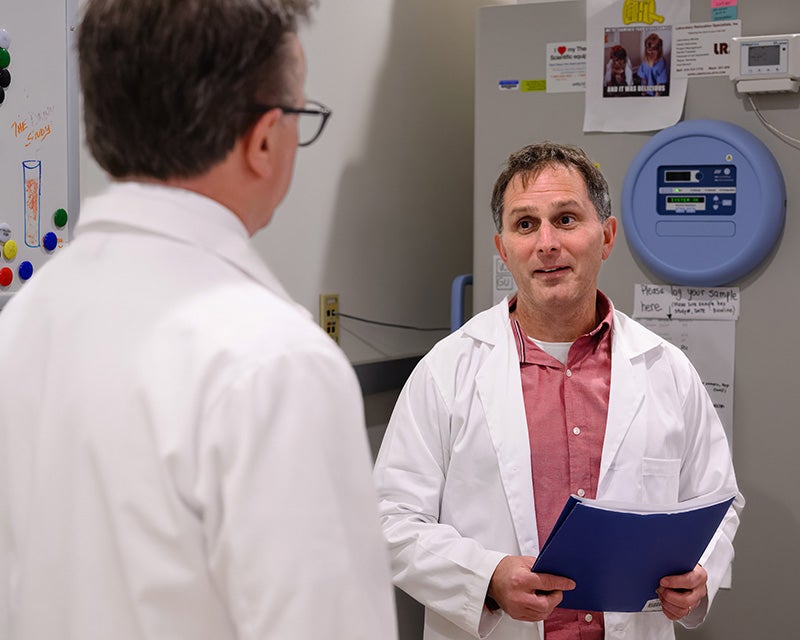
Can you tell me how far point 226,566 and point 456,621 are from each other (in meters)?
1.04

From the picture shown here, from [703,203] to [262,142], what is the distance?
168 cm

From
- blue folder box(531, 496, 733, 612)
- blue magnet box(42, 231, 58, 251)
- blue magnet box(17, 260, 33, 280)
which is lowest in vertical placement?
blue folder box(531, 496, 733, 612)

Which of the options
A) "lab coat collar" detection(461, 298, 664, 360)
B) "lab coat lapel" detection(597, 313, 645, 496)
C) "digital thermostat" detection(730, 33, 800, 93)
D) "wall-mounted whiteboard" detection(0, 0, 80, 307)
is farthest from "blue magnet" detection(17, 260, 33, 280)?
"digital thermostat" detection(730, 33, 800, 93)

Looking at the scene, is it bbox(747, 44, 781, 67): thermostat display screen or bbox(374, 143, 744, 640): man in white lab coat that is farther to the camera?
bbox(747, 44, 781, 67): thermostat display screen

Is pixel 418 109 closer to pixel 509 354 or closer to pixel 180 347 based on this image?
pixel 509 354

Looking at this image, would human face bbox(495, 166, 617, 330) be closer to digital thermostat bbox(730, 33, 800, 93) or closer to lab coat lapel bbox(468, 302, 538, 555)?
lab coat lapel bbox(468, 302, 538, 555)

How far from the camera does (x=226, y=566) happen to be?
77 cm

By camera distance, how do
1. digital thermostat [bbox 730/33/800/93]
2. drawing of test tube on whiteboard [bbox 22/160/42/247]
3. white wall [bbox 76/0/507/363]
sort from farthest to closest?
white wall [bbox 76/0/507/363]
digital thermostat [bbox 730/33/800/93]
drawing of test tube on whiteboard [bbox 22/160/42/247]

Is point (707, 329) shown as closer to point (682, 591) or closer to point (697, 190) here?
point (697, 190)

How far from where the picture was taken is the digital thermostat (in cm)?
218

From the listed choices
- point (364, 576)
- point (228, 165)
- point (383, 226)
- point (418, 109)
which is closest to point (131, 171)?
point (228, 165)

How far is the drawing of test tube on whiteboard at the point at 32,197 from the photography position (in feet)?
5.57

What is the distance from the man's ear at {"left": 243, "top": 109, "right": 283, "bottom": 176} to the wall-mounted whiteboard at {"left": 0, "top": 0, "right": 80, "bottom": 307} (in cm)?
96

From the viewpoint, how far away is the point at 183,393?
765 mm
